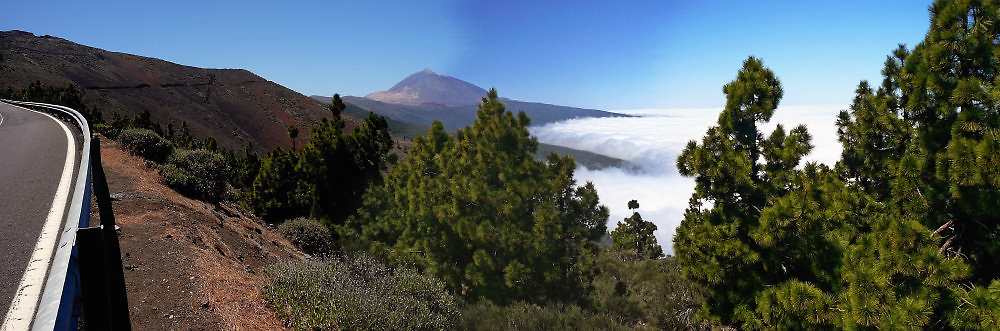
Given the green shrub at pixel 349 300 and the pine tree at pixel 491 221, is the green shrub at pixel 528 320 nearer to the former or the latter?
the green shrub at pixel 349 300

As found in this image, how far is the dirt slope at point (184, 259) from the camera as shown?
6086 mm

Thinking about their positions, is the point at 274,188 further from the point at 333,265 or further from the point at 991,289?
the point at 991,289

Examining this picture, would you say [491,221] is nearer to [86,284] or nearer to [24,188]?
[24,188]

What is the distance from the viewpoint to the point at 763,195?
11109mm

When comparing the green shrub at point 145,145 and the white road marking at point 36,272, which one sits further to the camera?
the green shrub at point 145,145

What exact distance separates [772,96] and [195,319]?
12143mm

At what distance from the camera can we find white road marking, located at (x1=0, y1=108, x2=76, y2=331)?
3355mm

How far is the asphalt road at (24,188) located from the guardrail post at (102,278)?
322cm

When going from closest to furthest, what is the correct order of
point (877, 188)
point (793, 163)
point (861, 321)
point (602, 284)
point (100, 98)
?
point (861, 321) → point (793, 163) → point (877, 188) → point (602, 284) → point (100, 98)

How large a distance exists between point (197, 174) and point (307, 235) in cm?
376

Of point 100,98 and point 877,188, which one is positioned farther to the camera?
point 100,98

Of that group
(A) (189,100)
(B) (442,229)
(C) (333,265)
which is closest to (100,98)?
(A) (189,100)

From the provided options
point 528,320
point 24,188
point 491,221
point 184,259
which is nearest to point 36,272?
point 184,259

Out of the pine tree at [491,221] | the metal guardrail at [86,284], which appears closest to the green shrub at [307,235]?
the pine tree at [491,221]
